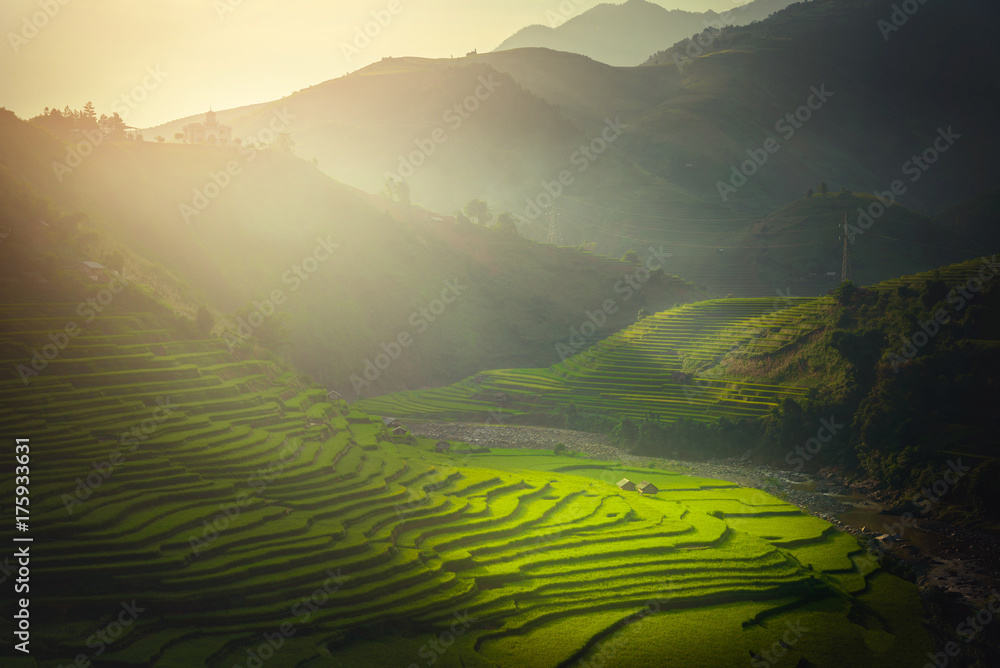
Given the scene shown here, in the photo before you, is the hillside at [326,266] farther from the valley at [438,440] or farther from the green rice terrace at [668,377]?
the green rice terrace at [668,377]

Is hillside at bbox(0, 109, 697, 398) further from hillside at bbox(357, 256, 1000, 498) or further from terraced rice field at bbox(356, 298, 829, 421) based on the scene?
hillside at bbox(357, 256, 1000, 498)

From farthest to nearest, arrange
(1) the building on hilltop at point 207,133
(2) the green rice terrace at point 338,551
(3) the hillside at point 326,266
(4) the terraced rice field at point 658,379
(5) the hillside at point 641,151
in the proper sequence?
(5) the hillside at point 641,151 → (1) the building on hilltop at point 207,133 → (3) the hillside at point 326,266 → (4) the terraced rice field at point 658,379 → (2) the green rice terrace at point 338,551

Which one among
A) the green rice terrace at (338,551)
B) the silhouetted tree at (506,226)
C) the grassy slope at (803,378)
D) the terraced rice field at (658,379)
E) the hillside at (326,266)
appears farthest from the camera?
the silhouetted tree at (506,226)

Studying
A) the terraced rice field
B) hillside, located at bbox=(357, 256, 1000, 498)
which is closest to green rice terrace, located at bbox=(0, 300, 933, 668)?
hillside, located at bbox=(357, 256, 1000, 498)

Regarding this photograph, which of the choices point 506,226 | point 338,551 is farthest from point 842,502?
point 506,226

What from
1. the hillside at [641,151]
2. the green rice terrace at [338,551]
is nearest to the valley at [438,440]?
the green rice terrace at [338,551]

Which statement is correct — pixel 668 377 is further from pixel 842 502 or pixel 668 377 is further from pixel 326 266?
pixel 326 266
